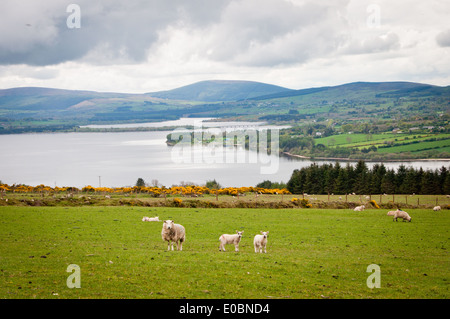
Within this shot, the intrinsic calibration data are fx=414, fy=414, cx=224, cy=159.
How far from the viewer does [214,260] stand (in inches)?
526

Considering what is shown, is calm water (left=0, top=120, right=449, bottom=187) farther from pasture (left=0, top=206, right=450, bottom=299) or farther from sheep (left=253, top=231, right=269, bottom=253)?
sheep (left=253, top=231, right=269, bottom=253)

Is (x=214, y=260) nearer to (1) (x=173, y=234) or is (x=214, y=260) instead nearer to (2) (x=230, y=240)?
(2) (x=230, y=240)

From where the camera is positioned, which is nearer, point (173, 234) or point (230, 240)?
point (173, 234)

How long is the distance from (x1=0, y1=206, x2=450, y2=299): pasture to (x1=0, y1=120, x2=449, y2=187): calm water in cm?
6575

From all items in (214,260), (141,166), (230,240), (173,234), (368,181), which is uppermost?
(141,166)

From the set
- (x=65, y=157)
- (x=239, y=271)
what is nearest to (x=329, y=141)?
(x=65, y=157)

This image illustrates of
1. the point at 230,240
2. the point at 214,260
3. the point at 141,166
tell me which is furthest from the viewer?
the point at 141,166

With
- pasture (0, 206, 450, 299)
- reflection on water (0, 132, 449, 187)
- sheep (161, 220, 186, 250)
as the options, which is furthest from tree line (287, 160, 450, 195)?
sheep (161, 220, 186, 250)

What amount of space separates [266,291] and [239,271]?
1.76 meters

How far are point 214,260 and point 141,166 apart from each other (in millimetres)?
116372

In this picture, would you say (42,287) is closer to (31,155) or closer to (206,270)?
(206,270)

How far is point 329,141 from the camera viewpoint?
188 meters

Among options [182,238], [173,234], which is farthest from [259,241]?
[173,234]
